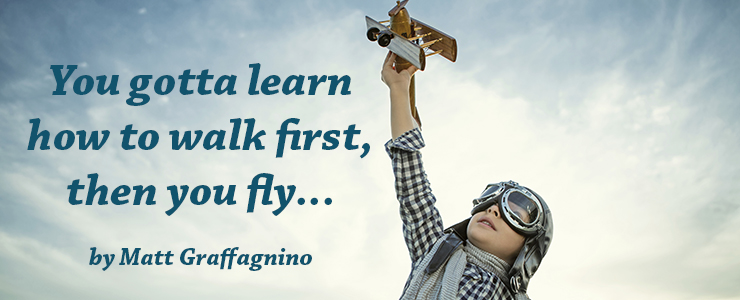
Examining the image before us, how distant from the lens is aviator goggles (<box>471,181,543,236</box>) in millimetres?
3123

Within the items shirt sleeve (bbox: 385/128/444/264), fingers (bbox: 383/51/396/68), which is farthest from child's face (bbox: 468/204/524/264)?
fingers (bbox: 383/51/396/68)

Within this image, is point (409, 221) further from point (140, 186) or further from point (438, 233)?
point (140, 186)

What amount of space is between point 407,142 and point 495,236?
2.95ft

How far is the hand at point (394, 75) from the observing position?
2.91 metres

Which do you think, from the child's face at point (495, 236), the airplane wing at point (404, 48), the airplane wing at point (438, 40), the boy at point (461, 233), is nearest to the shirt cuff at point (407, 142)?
the boy at point (461, 233)

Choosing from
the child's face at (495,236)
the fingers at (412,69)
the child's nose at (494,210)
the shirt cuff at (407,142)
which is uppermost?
the fingers at (412,69)

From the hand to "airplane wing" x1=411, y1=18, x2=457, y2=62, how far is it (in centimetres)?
25

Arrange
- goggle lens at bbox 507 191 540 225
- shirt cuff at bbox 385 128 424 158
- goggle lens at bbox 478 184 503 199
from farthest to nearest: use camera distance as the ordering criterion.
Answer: goggle lens at bbox 478 184 503 199 < goggle lens at bbox 507 191 540 225 < shirt cuff at bbox 385 128 424 158

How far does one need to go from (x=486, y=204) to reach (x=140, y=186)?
25.9 ft

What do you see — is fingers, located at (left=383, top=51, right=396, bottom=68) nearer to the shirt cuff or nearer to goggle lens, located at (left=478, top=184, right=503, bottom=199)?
the shirt cuff

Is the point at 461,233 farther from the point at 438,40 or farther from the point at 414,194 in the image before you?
the point at 438,40

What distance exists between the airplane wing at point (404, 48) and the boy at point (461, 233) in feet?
0.39

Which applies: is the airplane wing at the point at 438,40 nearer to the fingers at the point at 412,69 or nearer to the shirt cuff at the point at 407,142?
the fingers at the point at 412,69

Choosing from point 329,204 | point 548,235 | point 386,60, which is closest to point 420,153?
point 386,60
